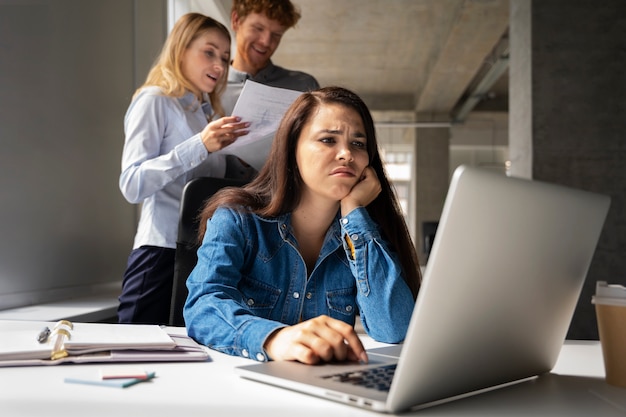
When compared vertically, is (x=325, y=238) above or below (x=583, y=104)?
below

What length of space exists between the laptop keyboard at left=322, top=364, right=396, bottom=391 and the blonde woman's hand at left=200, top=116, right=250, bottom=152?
131 cm

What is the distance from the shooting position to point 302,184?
1.62 m

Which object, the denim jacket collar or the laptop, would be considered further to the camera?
the denim jacket collar

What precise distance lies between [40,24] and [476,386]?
2.49 m

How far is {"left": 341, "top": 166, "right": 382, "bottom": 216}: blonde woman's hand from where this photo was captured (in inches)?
60.6

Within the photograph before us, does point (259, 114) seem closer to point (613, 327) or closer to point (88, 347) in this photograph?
point (88, 347)

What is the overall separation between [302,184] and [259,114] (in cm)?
53

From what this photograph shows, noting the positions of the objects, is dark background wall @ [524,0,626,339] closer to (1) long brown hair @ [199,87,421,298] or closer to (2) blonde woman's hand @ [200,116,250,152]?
(2) blonde woman's hand @ [200,116,250,152]

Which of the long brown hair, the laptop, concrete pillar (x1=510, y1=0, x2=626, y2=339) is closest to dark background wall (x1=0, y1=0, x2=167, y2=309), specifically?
the long brown hair

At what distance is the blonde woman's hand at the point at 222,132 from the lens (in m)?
2.09

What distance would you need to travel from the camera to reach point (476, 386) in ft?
2.79

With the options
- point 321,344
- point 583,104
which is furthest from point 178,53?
point 583,104

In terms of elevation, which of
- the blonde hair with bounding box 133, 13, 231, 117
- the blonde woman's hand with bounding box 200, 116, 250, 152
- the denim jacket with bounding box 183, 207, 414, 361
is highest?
the blonde hair with bounding box 133, 13, 231, 117

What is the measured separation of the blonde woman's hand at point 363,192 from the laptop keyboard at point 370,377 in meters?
0.65
